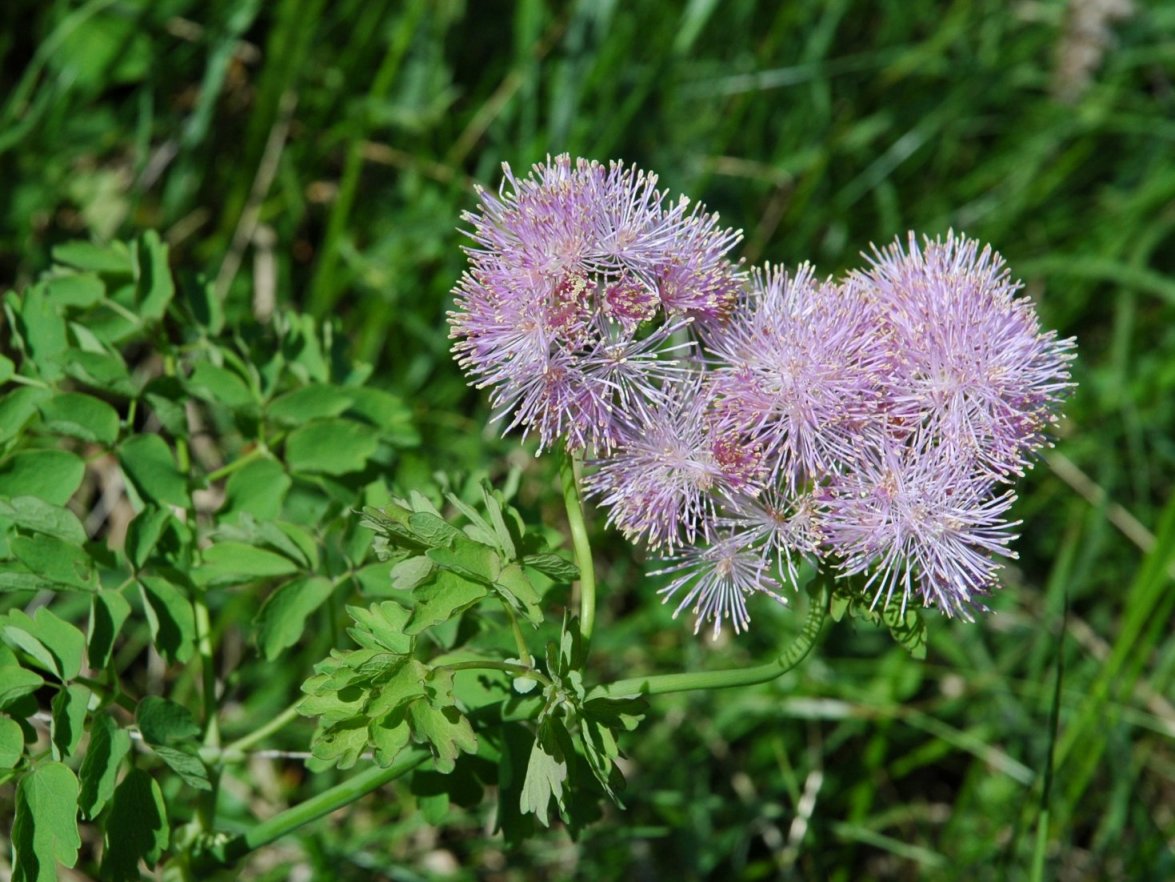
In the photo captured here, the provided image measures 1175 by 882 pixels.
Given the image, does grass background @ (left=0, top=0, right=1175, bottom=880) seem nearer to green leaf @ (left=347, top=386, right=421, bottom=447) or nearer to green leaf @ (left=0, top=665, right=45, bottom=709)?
green leaf @ (left=347, top=386, right=421, bottom=447)

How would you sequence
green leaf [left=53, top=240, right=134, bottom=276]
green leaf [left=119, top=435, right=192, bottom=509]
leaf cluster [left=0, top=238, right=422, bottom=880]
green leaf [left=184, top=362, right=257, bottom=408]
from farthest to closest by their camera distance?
green leaf [left=53, top=240, right=134, bottom=276]
green leaf [left=184, top=362, right=257, bottom=408]
green leaf [left=119, top=435, right=192, bottom=509]
leaf cluster [left=0, top=238, right=422, bottom=880]

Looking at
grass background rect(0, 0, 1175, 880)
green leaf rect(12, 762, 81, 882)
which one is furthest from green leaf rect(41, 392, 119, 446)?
grass background rect(0, 0, 1175, 880)

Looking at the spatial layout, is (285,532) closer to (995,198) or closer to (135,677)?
(135,677)

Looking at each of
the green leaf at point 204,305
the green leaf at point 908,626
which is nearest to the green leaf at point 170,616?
the green leaf at point 204,305

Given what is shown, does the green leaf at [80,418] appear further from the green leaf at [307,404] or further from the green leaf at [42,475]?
the green leaf at [307,404]

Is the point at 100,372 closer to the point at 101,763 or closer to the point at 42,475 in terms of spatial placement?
the point at 42,475
